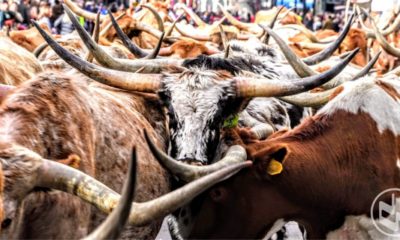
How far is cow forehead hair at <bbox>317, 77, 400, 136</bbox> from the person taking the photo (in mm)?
6223

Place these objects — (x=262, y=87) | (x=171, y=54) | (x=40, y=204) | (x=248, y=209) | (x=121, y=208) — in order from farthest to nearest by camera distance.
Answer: (x=171, y=54) < (x=262, y=87) < (x=248, y=209) < (x=40, y=204) < (x=121, y=208)

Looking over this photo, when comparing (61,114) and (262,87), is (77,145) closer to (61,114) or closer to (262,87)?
(61,114)

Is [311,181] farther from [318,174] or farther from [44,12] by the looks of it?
[44,12]

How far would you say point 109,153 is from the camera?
6.02m

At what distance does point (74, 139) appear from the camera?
5449 millimetres

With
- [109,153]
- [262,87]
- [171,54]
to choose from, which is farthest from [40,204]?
[171,54]

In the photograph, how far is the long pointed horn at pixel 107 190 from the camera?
169 inches

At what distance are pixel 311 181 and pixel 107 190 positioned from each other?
168 centimetres

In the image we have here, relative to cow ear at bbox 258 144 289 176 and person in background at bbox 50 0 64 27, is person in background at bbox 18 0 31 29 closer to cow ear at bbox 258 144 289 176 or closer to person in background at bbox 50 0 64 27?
person in background at bbox 50 0 64 27

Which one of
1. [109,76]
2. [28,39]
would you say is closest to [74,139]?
[109,76]

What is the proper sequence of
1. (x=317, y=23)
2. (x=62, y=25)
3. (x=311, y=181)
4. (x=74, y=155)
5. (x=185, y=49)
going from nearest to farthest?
(x=74, y=155), (x=311, y=181), (x=185, y=49), (x=62, y=25), (x=317, y=23)

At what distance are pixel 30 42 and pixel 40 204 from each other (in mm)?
9874

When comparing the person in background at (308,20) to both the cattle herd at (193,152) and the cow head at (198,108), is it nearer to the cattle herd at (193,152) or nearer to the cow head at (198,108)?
the cattle herd at (193,152)

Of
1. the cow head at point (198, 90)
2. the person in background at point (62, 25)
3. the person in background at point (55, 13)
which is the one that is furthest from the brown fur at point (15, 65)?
the person in background at point (55, 13)
